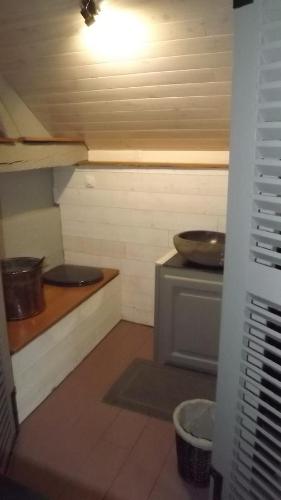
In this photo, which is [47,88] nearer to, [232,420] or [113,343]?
[113,343]

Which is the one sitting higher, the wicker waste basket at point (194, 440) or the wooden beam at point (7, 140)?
the wooden beam at point (7, 140)

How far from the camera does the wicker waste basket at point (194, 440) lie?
4.82ft

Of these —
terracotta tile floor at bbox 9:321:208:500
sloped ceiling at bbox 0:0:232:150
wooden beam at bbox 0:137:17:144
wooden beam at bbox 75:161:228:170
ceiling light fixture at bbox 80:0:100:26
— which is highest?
ceiling light fixture at bbox 80:0:100:26

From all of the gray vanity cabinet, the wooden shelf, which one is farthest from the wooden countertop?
the wooden shelf

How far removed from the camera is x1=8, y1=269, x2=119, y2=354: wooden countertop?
6.50 ft

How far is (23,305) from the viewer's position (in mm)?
2186

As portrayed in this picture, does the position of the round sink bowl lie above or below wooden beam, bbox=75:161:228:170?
below

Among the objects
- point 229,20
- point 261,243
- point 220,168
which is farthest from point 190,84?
point 261,243

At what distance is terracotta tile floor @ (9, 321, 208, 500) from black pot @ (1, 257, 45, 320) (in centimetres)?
54

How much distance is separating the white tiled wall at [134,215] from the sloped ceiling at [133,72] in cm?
28

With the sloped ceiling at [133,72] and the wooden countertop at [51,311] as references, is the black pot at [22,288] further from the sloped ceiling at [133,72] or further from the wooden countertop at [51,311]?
the sloped ceiling at [133,72]

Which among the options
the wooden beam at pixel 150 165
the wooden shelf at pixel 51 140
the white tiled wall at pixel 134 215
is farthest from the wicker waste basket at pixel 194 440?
the wooden shelf at pixel 51 140

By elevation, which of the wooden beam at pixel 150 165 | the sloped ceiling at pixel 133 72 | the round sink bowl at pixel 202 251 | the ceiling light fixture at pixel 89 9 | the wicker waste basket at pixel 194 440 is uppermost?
the ceiling light fixture at pixel 89 9

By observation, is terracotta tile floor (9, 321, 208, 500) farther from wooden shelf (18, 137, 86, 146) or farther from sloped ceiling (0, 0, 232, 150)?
sloped ceiling (0, 0, 232, 150)
